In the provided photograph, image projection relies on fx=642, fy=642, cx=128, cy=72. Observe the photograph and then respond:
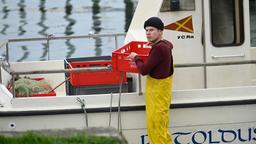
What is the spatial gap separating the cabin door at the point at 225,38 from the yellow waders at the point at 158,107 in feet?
2.93

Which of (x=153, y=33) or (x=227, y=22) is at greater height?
(x=227, y=22)

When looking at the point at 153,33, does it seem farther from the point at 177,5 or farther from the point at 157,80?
the point at 177,5

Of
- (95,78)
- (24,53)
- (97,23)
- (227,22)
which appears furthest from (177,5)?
(97,23)

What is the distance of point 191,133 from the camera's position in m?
6.49

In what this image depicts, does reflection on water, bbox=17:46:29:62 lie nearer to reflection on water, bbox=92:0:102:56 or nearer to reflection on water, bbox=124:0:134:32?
reflection on water, bbox=92:0:102:56

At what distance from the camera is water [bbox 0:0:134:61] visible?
16.3 metres

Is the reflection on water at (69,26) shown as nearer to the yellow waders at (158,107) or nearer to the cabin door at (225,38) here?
the cabin door at (225,38)

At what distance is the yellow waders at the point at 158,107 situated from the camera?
5.96 meters

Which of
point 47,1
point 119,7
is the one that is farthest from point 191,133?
point 47,1

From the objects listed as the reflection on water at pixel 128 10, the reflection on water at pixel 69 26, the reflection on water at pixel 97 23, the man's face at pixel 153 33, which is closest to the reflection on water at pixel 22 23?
the reflection on water at pixel 69 26

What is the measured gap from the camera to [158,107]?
5988mm

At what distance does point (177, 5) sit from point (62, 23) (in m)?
15.3

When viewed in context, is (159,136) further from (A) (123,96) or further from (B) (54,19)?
(B) (54,19)

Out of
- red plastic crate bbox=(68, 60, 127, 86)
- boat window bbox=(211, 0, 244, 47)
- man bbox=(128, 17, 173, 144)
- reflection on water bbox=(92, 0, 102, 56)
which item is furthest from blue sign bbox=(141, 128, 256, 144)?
reflection on water bbox=(92, 0, 102, 56)
